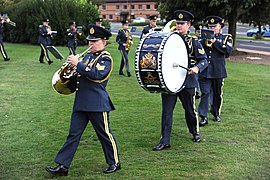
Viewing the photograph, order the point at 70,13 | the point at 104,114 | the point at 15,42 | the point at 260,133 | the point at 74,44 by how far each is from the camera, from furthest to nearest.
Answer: the point at 15,42
the point at 70,13
the point at 74,44
the point at 260,133
the point at 104,114

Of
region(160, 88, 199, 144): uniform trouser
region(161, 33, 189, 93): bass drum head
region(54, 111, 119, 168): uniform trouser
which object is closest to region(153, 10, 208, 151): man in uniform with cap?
region(160, 88, 199, 144): uniform trouser

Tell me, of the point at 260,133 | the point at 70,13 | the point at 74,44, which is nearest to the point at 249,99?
the point at 260,133

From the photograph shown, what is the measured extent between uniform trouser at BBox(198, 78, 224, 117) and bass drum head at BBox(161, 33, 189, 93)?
2.10 metres

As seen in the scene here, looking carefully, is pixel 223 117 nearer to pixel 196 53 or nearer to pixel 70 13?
pixel 196 53

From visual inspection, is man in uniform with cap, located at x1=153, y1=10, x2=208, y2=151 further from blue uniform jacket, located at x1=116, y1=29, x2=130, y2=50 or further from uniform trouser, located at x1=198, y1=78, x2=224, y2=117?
blue uniform jacket, located at x1=116, y1=29, x2=130, y2=50

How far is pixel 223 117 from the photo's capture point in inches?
373

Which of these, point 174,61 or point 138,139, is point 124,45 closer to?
point 138,139

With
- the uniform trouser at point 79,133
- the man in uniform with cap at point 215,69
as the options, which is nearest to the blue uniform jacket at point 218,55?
the man in uniform with cap at point 215,69

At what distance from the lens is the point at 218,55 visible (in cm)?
912

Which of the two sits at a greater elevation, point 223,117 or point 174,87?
point 174,87

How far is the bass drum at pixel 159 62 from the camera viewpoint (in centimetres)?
622

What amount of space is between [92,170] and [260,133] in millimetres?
3598

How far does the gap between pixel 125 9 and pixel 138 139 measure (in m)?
107

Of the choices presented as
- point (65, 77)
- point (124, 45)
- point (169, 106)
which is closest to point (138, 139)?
point (169, 106)
